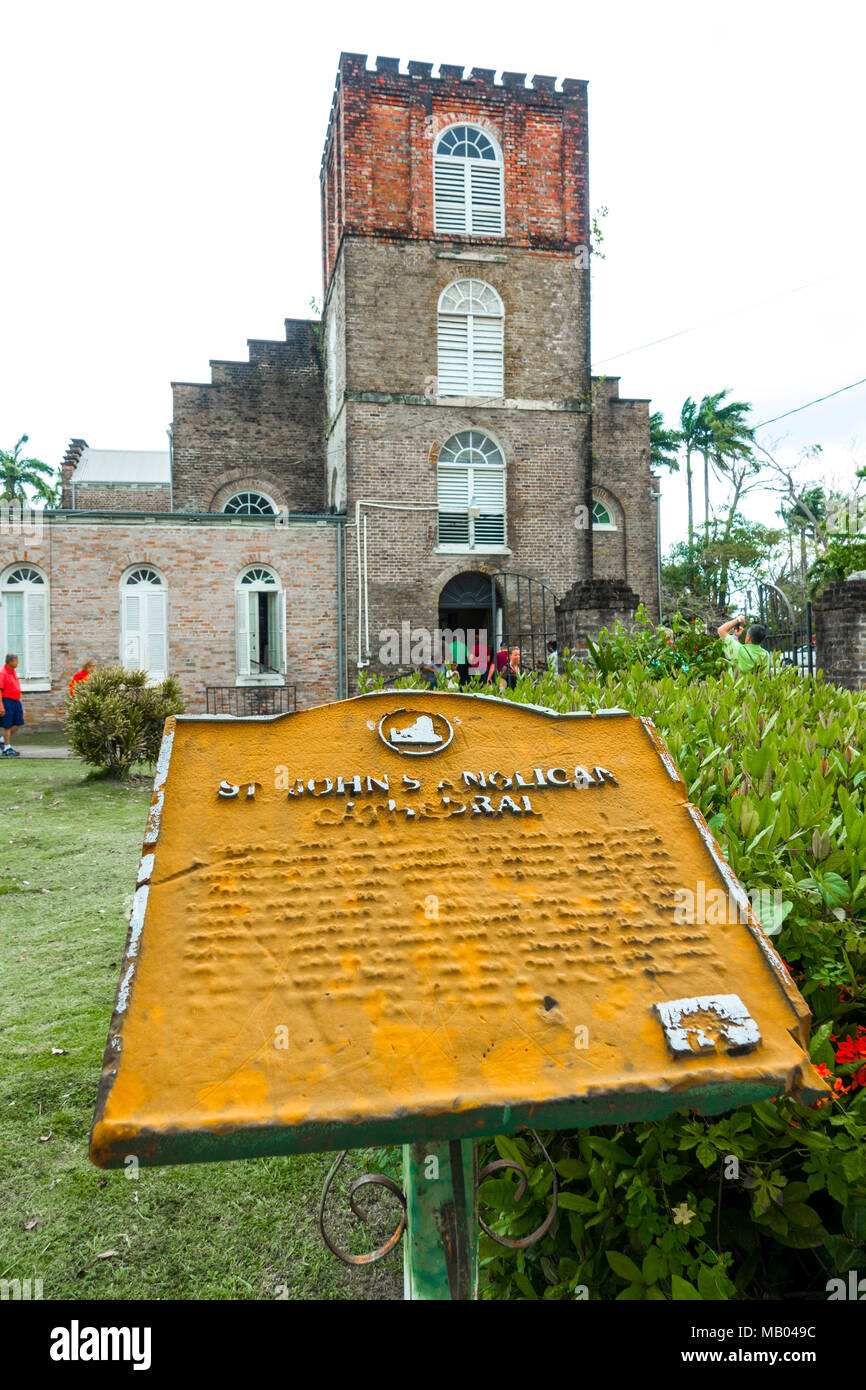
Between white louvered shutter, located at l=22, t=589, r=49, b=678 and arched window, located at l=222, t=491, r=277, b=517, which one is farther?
arched window, located at l=222, t=491, r=277, b=517

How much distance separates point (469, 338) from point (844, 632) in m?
13.6

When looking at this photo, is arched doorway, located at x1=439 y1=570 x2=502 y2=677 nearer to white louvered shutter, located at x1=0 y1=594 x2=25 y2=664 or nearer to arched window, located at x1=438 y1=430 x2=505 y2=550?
arched window, located at x1=438 y1=430 x2=505 y2=550

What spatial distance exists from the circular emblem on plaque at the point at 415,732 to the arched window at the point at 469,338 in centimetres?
1852

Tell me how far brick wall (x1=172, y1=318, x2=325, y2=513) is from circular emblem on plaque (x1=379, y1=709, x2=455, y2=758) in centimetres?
2254

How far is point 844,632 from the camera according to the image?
8.84 m

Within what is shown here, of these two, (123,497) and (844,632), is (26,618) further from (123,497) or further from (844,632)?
(844,632)


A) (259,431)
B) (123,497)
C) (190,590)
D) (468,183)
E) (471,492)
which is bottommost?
(190,590)

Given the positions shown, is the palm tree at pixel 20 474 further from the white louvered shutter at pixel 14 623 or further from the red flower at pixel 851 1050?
the red flower at pixel 851 1050

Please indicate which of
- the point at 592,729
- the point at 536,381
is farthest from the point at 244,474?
the point at 592,729

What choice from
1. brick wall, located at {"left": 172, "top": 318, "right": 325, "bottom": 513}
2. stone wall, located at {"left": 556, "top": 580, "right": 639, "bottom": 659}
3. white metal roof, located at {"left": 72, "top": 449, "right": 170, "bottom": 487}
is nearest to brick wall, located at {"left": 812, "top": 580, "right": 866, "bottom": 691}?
stone wall, located at {"left": 556, "top": 580, "right": 639, "bottom": 659}

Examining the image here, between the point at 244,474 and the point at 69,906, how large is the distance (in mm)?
19753

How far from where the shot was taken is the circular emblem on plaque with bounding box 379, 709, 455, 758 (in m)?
2.29

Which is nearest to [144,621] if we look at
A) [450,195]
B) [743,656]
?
[450,195]

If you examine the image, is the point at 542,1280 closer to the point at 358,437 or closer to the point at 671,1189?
the point at 671,1189
